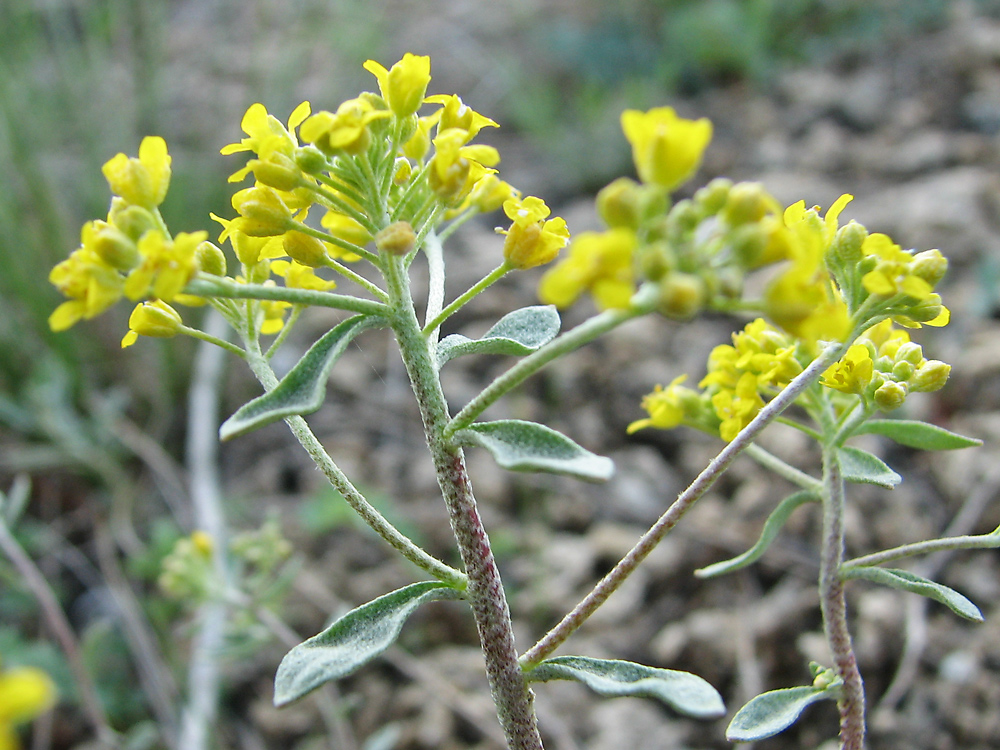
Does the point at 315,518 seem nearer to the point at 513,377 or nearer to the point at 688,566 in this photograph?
the point at 688,566

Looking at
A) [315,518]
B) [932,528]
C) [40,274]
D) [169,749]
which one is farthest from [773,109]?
[169,749]

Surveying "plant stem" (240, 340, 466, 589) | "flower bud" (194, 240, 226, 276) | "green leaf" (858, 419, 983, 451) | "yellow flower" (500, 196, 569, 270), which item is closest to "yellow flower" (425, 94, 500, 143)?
"yellow flower" (500, 196, 569, 270)

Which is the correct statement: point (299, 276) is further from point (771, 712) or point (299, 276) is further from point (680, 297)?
point (771, 712)

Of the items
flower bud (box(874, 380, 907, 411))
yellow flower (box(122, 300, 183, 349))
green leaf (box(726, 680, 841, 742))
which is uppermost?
yellow flower (box(122, 300, 183, 349))

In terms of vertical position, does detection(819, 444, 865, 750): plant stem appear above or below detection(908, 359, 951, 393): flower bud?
below

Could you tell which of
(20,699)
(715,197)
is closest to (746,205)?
(715,197)

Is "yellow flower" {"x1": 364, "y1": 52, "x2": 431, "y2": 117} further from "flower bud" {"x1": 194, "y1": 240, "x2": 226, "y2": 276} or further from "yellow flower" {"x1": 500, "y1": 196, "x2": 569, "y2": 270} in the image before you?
"flower bud" {"x1": 194, "y1": 240, "x2": 226, "y2": 276}

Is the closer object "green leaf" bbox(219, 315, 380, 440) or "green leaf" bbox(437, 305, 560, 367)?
"green leaf" bbox(219, 315, 380, 440)
